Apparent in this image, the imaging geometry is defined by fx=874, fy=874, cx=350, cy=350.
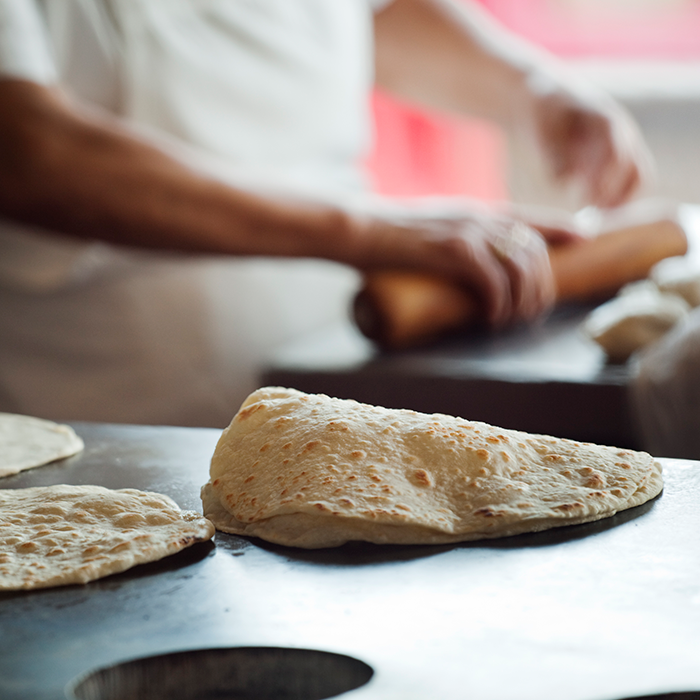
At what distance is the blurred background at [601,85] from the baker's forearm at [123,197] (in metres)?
3.11

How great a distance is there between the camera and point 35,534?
0.52 m

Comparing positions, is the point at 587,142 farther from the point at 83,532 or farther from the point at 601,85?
the point at 601,85

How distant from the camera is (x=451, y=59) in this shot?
7.41ft

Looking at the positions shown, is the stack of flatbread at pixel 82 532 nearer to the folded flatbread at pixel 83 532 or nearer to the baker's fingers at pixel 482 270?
the folded flatbread at pixel 83 532

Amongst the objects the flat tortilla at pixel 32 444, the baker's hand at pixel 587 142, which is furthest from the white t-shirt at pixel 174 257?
the flat tortilla at pixel 32 444

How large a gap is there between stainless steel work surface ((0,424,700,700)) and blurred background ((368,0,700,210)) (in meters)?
4.01

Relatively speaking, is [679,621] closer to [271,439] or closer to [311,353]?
[271,439]

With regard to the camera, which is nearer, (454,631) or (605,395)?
(454,631)

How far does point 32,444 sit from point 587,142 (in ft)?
5.34

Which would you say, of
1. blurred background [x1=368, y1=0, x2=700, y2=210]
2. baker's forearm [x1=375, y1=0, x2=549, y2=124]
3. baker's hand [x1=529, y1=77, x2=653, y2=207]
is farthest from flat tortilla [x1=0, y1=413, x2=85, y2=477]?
blurred background [x1=368, y1=0, x2=700, y2=210]

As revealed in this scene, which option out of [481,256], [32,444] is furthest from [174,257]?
[32,444]

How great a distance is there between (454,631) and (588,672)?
62 mm

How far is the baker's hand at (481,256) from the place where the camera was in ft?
4.85

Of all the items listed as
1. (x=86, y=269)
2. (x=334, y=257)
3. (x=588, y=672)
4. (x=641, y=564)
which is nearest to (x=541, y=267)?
(x=334, y=257)
